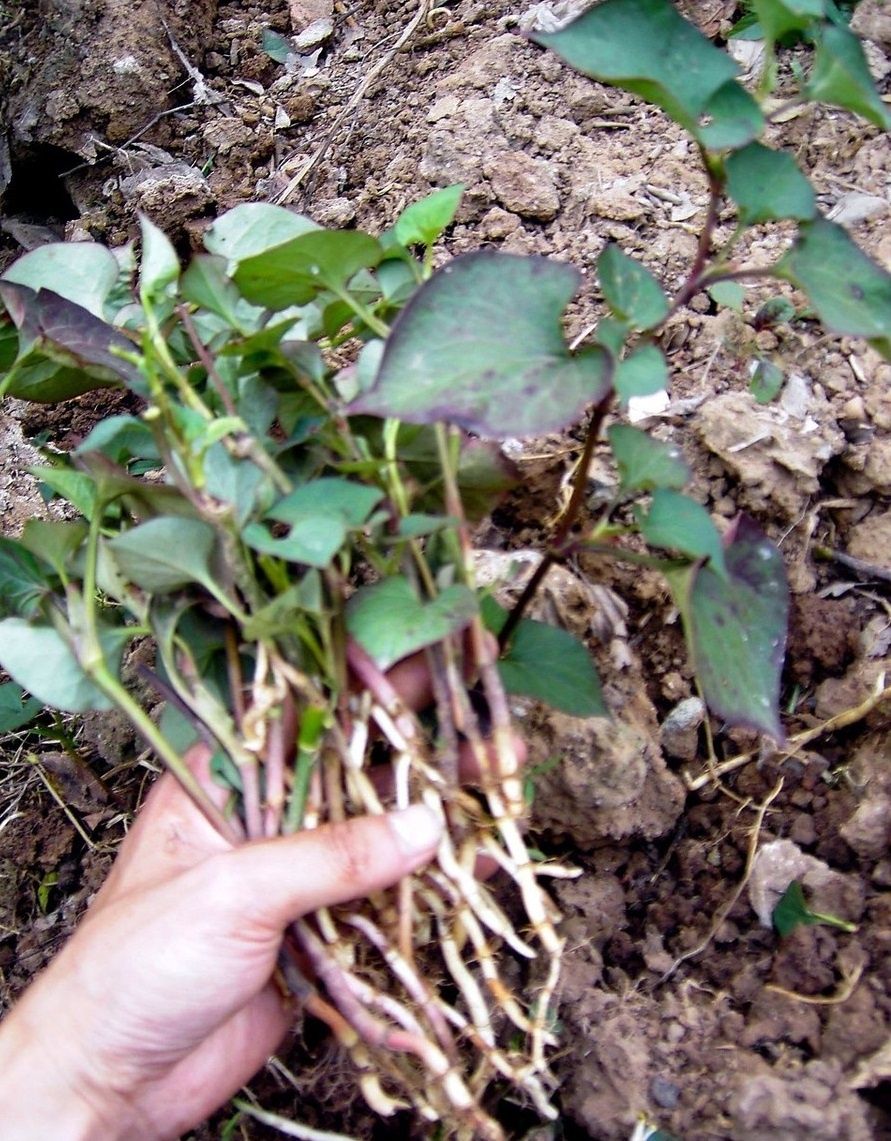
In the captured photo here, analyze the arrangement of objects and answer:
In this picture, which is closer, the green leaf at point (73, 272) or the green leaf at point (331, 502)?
the green leaf at point (331, 502)

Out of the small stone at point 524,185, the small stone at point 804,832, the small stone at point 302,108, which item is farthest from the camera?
the small stone at point 302,108

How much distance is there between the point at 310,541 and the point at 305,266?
0.28 meters

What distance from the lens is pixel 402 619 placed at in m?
0.86

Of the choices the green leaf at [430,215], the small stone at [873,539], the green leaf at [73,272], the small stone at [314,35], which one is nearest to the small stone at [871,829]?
the small stone at [873,539]

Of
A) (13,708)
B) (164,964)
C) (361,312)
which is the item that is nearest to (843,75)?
(361,312)

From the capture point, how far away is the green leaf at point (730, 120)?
2.54ft

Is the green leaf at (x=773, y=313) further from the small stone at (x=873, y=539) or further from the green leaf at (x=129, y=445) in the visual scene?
the green leaf at (x=129, y=445)

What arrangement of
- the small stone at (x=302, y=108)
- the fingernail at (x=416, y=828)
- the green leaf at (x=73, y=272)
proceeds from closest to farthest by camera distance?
the fingernail at (x=416, y=828) → the green leaf at (x=73, y=272) → the small stone at (x=302, y=108)

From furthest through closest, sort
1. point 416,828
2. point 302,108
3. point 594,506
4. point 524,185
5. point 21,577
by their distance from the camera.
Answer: point 302,108
point 524,185
point 594,506
point 21,577
point 416,828

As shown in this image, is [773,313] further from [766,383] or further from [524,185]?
[524,185]

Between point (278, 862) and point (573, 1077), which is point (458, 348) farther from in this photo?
point (573, 1077)

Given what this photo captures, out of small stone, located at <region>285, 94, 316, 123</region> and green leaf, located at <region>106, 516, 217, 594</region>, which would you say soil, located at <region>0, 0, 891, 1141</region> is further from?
green leaf, located at <region>106, 516, 217, 594</region>

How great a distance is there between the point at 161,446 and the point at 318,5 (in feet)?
4.74

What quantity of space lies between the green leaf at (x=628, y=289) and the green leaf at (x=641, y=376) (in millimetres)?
41
